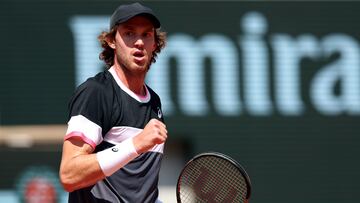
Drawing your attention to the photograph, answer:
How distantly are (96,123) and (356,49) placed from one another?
6.33 metres

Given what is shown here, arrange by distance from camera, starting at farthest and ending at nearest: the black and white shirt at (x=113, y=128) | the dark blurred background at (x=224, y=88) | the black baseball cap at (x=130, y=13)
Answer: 1. the dark blurred background at (x=224, y=88)
2. the black baseball cap at (x=130, y=13)
3. the black and white shirt at (x=113, y=128)

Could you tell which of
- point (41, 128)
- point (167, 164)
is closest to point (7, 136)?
point (41, 128)

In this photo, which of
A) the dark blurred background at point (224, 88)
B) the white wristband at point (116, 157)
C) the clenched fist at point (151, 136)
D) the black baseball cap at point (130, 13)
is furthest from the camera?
the dark blurred background at point (224, 88)

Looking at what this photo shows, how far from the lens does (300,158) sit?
977cm

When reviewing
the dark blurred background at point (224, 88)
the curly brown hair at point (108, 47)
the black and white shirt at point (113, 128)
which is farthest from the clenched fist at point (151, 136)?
the dark blurred background at point (224, 88)

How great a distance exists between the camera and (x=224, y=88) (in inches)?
384

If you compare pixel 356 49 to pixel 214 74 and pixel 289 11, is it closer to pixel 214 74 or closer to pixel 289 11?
pixel 289 11

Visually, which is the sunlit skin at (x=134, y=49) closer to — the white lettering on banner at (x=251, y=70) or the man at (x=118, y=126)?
the man at (x=118, y=126)

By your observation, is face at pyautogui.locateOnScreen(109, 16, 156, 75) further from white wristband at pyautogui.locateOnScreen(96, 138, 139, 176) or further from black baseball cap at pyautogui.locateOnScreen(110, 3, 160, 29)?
white wristband at pyautogui.locateOnScreen(96, 138, 139, 176)

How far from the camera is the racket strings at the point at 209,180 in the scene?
4238 mm

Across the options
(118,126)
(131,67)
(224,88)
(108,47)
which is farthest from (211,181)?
(224,88)

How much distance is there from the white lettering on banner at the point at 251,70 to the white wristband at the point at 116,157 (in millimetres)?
5799

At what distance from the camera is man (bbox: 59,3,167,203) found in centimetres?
382

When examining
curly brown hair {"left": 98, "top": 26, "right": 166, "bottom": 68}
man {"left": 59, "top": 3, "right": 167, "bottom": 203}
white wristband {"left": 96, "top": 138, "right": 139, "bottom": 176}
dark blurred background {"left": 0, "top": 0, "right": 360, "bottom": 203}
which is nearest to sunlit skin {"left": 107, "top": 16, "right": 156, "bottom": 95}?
man {"left": 59, "top": 3, "right": 167, "bottom": 203}
